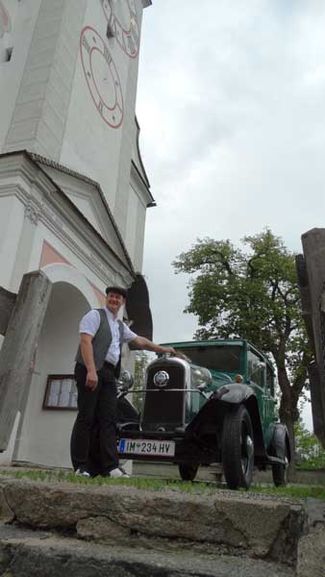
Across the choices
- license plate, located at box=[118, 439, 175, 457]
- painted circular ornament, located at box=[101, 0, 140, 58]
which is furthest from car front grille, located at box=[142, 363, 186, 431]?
painted circular ornament, located at box=[101, 0, 140, 58]

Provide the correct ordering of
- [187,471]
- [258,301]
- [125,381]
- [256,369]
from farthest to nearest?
[258,301], [256,369], [187,471], [125,381]

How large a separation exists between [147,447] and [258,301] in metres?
18.2

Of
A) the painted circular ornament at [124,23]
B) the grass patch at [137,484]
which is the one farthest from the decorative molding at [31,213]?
the painted circular ornament at [124,23]

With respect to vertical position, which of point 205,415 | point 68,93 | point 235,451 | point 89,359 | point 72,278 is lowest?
point 235,451

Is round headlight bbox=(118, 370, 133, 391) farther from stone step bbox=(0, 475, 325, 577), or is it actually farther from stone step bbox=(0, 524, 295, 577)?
stone step bbox=(0, 524, 295, 577)

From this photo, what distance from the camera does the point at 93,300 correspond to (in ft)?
36.8

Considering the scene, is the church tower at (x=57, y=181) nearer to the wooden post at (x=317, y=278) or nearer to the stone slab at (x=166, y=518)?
the stone slab at (x=166, y=518)

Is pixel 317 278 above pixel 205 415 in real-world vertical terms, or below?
above

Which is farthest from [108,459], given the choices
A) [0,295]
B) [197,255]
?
[197,255]

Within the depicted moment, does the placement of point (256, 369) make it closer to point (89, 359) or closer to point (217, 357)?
point (217, 357)

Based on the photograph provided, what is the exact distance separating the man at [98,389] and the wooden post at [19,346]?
74 centimetres

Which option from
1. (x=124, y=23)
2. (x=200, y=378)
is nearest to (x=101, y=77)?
(x=124, y=23)

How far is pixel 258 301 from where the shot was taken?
22.6 metres

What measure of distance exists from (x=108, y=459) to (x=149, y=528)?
2.14 m
